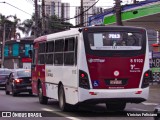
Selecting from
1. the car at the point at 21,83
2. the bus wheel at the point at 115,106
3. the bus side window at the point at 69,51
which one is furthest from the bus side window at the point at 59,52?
the car at the point at 21,83

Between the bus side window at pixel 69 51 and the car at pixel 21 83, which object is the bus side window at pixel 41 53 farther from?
the car at pixel 21 83

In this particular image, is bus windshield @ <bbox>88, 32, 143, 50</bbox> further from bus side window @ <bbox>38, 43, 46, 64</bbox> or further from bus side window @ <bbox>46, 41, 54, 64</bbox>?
bus side window @ <bbox>38, 43, 46, 64</bbox>

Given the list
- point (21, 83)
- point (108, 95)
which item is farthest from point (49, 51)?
point (21, 83)

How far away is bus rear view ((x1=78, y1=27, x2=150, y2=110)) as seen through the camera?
45.2ft

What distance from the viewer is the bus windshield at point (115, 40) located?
14031 mm

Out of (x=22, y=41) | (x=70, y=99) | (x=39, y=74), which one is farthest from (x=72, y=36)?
(x=22, y=41)

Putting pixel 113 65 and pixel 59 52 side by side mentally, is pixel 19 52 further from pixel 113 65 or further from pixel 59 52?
pixel 113 65

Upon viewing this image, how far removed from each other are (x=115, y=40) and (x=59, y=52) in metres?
2.75

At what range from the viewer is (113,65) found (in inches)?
551

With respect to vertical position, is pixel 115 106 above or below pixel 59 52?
below

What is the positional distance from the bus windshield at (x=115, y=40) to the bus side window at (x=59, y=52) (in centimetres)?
215

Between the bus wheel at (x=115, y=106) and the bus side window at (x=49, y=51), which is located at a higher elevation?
the bus side window at (x=49, y=51)

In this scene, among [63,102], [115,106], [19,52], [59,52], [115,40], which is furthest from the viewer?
[19,52]

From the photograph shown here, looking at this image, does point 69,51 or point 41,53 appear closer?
point 69,51
